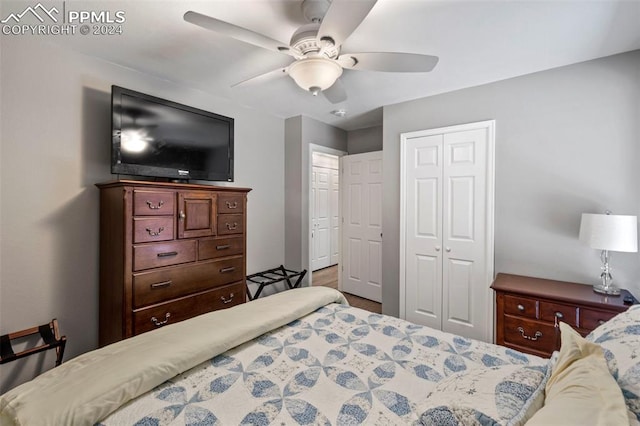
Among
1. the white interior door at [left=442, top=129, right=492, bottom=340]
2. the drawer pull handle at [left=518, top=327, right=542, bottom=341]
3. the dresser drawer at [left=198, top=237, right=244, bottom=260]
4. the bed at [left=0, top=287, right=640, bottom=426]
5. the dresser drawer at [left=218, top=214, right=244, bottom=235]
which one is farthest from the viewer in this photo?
the white interior door at [left=442, top=129, right=492, bottom=340]

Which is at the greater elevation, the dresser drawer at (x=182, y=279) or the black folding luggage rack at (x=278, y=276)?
the dresser drawer at (x=182, y=279)

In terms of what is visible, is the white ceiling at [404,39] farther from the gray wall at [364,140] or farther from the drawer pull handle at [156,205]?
the gray wall at [364,140]

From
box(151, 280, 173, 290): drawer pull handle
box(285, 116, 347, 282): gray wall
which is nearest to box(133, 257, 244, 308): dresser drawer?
box(151, 280, 173, 290): drawer pull handle

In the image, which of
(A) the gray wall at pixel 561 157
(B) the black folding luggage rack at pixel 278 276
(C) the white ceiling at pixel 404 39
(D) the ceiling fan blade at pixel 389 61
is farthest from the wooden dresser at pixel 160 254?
(A) the gray wall at pixel 561 157

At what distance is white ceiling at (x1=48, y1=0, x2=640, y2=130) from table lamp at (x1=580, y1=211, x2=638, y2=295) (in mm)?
1205

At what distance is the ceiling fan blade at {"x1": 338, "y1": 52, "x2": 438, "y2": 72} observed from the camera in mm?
1571

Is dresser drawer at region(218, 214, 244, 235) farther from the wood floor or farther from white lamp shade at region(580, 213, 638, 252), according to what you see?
white lamp shade at region(580, 213, 638, 252)

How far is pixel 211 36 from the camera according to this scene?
6.31ft

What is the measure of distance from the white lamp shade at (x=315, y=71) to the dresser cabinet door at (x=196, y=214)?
49.7 inches

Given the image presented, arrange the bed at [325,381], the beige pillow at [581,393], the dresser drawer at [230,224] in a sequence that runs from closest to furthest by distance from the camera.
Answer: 1. the beige pillow at [581,393]
2. the bed at [325,381]
3. the dresser drawer at [230,224]

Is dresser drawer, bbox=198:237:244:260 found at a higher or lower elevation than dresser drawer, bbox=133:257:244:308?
higher

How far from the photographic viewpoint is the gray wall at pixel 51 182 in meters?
1.89

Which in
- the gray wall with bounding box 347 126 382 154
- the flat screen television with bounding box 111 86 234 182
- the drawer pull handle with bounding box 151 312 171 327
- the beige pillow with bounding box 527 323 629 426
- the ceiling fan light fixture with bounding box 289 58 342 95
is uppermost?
the gray wall with bounding box 347 126 382 154

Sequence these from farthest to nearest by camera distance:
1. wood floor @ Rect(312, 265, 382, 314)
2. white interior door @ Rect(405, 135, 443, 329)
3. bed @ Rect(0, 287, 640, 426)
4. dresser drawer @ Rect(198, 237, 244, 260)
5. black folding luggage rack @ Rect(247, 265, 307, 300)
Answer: wood floor @ Rect(312, 265, 382, 314) → black folding luggage rack @ Rect(247, 265, 307, 300) → white interior door @ Rect(405, 135, 443, 329) → dresser drawer @ Rect(198, 237, 244, 260) → bed @ Rect(0, 287, 640, 426)
